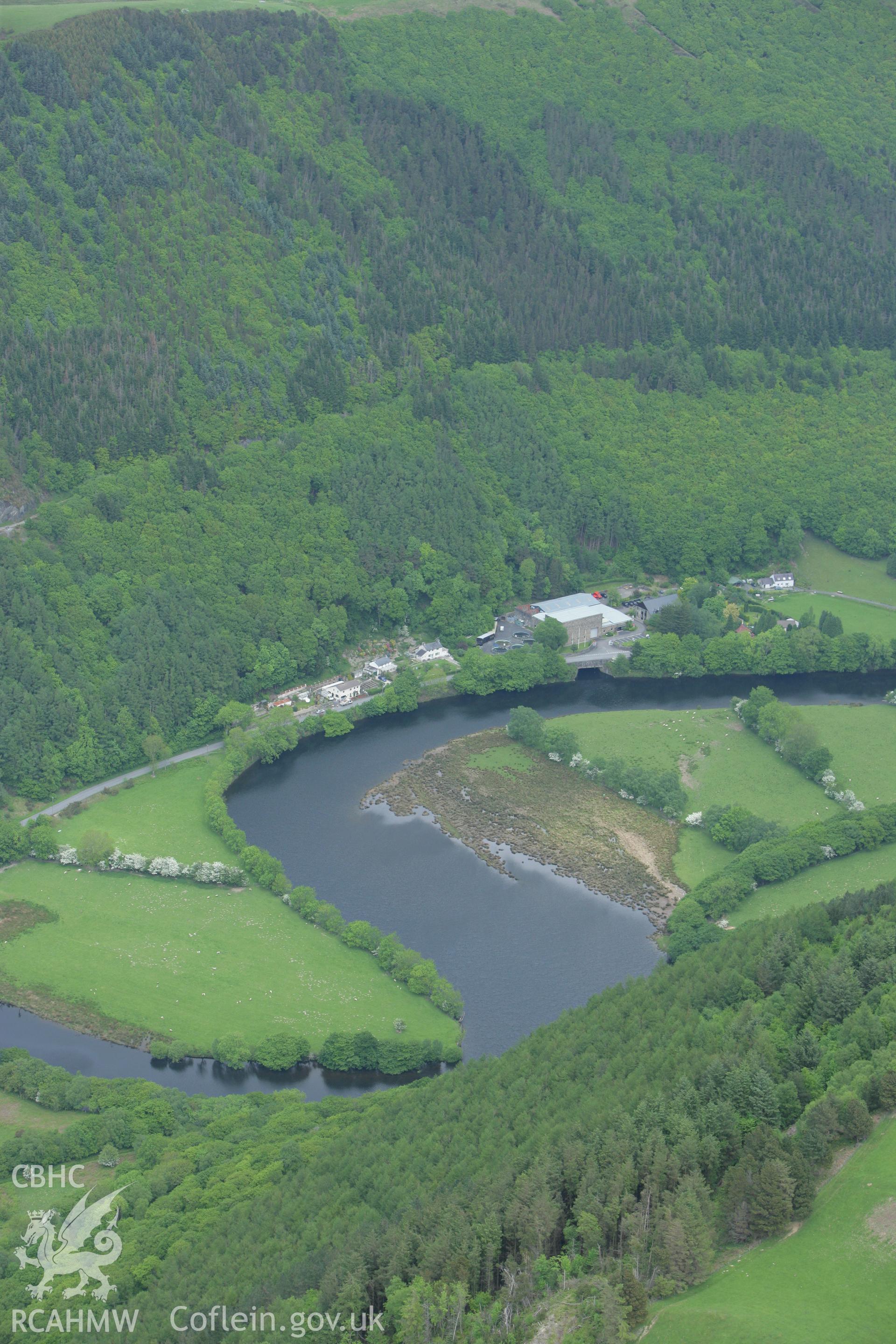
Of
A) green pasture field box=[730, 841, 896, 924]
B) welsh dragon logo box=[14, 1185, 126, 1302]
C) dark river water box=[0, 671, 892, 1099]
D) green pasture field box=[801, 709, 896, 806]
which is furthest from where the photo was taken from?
green pasture field box=[801, 709, 896, 806]

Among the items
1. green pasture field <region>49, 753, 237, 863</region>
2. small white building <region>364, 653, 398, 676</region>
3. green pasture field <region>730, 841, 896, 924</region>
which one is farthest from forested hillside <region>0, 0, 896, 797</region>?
green pasture field <region>730, 841, 896, 924</region>

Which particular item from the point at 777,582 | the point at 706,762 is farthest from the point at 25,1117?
the point at 777,582

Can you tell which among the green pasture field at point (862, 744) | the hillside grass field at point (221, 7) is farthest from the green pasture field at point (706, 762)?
the hillside grass field at point (221, 7)

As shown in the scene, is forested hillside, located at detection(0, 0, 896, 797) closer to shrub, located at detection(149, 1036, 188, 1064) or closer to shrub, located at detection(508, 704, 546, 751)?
shrub, located at detection(508, 704, 546, 751)

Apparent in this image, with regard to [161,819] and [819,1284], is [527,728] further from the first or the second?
[819,1284]

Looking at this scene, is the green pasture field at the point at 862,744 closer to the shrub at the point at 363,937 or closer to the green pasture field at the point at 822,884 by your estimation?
the green pasture field at the point at 822,884

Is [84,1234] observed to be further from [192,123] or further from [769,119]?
[769,119]
